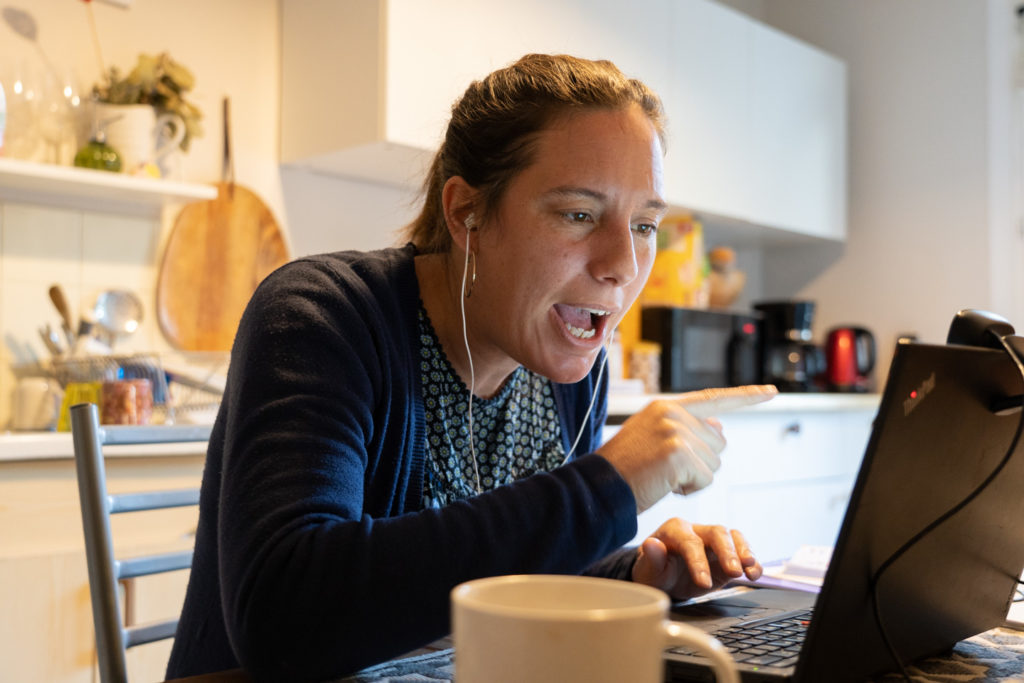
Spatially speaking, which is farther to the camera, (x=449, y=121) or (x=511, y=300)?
(x=449, y=121)

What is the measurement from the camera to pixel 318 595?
676 millimetres

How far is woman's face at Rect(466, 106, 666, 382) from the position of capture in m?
0.97

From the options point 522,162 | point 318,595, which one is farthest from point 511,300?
point 318,595

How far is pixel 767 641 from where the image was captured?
678mm

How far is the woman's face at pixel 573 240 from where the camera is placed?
0.97m

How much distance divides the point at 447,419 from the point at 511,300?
0.16m

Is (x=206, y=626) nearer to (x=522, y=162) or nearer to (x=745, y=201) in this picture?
(x=522, y=162)

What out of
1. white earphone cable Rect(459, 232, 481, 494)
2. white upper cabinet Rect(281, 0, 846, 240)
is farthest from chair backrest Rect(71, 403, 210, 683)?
white upper cabinet Rect(281, 0, 846, 240)

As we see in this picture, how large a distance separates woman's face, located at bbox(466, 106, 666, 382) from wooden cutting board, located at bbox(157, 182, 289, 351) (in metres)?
1.44

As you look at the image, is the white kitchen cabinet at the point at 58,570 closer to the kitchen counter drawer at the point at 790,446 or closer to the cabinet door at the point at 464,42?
the cabinet door at the point at 464,42

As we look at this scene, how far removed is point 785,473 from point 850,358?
73 cm

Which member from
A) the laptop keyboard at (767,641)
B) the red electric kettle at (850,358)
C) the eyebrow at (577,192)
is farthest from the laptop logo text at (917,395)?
the red electric kettle at (850,358)

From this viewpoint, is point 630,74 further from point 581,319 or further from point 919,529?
point 919,529

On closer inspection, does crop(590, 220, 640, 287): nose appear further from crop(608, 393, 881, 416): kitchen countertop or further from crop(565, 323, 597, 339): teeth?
crop(608, 393, 881, 416): kitchen countertop
